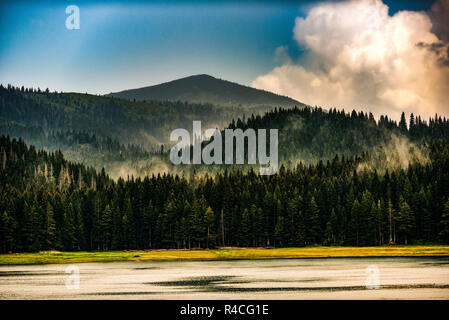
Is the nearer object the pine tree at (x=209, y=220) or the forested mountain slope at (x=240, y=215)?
the forested mountain slope at (x=240, y=215)

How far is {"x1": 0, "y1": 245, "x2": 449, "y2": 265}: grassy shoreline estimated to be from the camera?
139 metres

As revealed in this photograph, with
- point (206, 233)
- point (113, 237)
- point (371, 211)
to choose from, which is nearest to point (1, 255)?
point (113, 237)

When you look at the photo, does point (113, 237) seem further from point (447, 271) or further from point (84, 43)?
point (447, 271)

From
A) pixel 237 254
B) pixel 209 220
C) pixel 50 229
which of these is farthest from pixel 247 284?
pixel 50 229

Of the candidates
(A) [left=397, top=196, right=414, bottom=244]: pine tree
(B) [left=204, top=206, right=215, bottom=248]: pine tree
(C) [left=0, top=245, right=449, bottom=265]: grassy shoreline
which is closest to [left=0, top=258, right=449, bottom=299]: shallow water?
(C) [left=0, top=245, right=449, bottom=265]: grassy shoreline

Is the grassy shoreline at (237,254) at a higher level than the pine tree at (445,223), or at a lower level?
lower

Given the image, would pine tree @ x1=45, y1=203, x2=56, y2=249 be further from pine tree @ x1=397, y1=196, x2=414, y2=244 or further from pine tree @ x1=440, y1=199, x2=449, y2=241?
pine tree @ x1=440, y1=199, x2=449, y2=241

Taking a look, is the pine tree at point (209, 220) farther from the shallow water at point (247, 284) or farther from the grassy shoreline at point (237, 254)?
the shallow water at point (247, 284)

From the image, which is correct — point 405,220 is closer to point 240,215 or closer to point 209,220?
point 240,215

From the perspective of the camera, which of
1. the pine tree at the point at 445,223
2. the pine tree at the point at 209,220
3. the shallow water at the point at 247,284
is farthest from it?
the pine tree at the point at 209,220

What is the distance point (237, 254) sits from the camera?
5915 inches

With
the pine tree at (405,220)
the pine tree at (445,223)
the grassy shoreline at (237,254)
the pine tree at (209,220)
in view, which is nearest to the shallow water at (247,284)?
the grassy shoreline at (237,254)

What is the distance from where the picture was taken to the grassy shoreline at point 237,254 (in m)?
139

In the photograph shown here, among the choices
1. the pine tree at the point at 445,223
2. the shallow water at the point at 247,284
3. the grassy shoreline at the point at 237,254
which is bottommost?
the grassy shoreline at the point at 237,254
